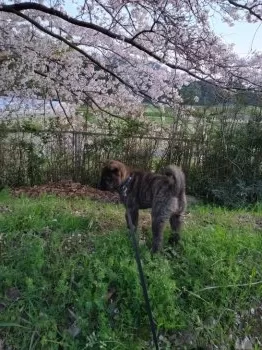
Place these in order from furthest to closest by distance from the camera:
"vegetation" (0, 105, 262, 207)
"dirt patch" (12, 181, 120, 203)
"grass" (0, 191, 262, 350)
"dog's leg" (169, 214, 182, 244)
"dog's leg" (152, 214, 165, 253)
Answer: "vegetation" (0, 105, 262, 207), "dirt patch" (12, 181, 120, 203), "dog's leg" (169, 214, 182, 244), "dog's leg" (152, 214, 165, 253), "grass" (0, 191, 262, 350)

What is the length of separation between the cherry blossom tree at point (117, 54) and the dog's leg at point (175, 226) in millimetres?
2605

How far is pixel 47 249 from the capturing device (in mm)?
4203

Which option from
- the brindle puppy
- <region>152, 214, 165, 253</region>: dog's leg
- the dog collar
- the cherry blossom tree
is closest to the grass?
<region>152, 214, 165, 253</region>: dog's leg

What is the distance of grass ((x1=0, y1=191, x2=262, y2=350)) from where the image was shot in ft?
11.5

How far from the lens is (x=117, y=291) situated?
3836 mm

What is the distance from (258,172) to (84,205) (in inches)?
180

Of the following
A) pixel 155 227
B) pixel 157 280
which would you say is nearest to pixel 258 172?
pixel 155 227

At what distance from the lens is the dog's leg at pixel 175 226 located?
15.3 ft

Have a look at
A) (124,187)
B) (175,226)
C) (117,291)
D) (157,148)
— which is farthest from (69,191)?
(117,291)

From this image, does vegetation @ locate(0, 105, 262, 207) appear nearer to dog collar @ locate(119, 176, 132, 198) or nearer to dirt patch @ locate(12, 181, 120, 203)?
dirt patch @ locate(12, 181, 120, 203)

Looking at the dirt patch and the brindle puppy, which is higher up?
the brindle puppy

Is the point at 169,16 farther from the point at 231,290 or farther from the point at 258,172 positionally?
the point at 258,172

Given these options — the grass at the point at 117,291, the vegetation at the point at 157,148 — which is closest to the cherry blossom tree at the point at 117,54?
the vegetation at the point at 157,148

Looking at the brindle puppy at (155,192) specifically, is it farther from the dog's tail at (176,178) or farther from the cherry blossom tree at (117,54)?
the cherry blossom tree at (117,54)
